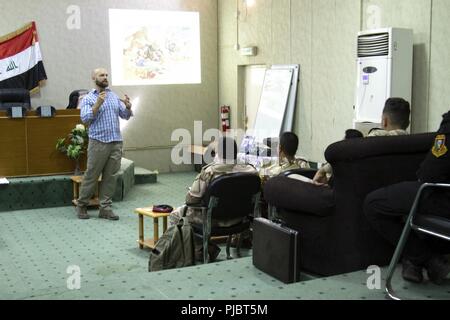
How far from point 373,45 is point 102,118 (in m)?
2.93

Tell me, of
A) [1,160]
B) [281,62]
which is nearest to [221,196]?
[1,160]

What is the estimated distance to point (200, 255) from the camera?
4.62 meters

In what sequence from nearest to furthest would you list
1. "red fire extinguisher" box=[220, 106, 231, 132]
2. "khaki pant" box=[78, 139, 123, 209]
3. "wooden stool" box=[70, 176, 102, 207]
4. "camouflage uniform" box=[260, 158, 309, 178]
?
"camouflage uniform" box=[260, 158, 309, 178] < "khaki pant" box=[78, 139, 123, 209] < "wooden stool" box=[70, 176, 102, 207] < "red fire extinguisher" box=[220, 106, 231, 132]

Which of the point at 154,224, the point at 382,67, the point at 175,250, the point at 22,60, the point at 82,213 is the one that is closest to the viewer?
the point at 175,250

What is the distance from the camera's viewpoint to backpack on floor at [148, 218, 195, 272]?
4.42 m

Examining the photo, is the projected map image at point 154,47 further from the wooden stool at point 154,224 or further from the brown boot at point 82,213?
the wooden stool at point 154,224

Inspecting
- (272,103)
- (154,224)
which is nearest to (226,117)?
(272,103)

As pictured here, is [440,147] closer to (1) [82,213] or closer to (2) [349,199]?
(2) [349,199]

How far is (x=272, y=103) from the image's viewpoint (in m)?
8.46

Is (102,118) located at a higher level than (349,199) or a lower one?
higher

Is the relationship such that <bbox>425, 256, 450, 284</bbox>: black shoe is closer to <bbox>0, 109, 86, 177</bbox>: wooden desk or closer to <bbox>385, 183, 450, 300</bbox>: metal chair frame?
<bbox>385, 183, 450, 300</bbox>: metal chair frame

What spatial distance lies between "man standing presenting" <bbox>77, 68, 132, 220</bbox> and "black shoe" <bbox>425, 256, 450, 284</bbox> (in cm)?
415

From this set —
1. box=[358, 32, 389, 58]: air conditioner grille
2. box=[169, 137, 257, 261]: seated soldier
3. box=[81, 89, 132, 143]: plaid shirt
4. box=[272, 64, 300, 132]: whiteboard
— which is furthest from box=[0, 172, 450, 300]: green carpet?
box=[358, 32, 389, 58]: air conditioner grille

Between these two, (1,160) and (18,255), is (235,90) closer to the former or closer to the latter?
(1,160)
